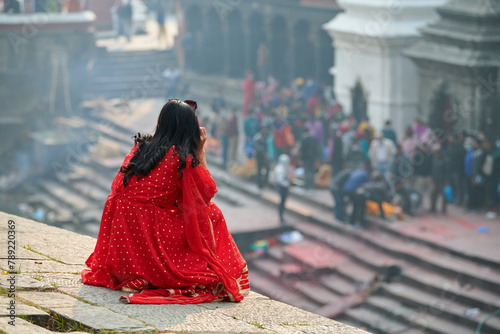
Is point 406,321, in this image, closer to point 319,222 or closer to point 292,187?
point 319,222

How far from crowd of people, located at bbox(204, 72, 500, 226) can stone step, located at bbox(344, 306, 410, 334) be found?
2.48m

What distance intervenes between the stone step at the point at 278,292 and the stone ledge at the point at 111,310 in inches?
257

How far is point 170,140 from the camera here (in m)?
4.75

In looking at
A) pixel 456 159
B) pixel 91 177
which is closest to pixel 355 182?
A: pixel 456 159

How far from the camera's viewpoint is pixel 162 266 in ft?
15.3

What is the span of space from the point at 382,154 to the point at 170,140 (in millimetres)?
9269

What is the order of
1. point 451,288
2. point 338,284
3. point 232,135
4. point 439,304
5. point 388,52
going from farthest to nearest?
1. point 232,135
2. point 388,52
3. point 338,284
4. point 451,288
5. point 439,304

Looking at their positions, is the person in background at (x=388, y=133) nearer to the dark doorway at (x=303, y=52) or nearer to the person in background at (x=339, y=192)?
the person in background at (x=339, y=192)

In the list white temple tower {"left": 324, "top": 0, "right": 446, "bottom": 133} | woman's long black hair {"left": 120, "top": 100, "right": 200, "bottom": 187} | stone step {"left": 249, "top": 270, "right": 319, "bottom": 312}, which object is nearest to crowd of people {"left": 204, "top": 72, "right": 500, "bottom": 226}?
white temple tower {"left": 324, "top": 0, "right": 446, "bottom": 133}

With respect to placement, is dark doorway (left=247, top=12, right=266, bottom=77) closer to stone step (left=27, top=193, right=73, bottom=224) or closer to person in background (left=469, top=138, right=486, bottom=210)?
stone step (left=27, top=193, right=73, bottom=224)

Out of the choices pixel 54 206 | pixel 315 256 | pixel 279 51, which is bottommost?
pixel 54 206

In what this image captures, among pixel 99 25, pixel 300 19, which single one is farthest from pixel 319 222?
pixel 99 25

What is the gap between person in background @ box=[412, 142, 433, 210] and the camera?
13328 millimetres

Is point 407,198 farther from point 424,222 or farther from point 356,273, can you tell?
point 356,273
